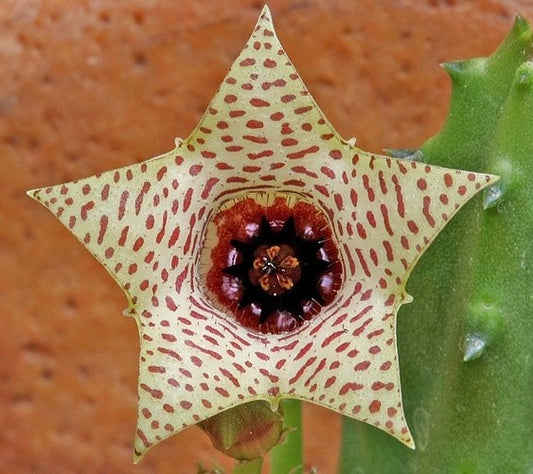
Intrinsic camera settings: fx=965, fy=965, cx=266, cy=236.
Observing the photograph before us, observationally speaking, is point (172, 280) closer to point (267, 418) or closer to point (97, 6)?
point (267, 418)

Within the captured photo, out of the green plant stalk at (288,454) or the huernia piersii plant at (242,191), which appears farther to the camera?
the green plant stalk at (288,454)

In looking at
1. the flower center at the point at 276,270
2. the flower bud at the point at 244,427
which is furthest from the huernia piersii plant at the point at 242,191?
the flower center at the point at 276,270

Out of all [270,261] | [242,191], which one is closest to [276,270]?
[270,261]

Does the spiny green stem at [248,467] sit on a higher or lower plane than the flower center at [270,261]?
lower

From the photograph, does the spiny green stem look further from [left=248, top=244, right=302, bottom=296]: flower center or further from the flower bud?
[left=248, top=244, right=302, bottom=296]: flower center

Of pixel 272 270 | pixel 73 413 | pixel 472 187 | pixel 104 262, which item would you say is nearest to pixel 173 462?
pixel 73 413

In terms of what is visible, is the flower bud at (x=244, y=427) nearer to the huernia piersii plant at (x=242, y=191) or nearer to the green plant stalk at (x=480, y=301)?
the huernia piersii plant at (x=242, y=191)
